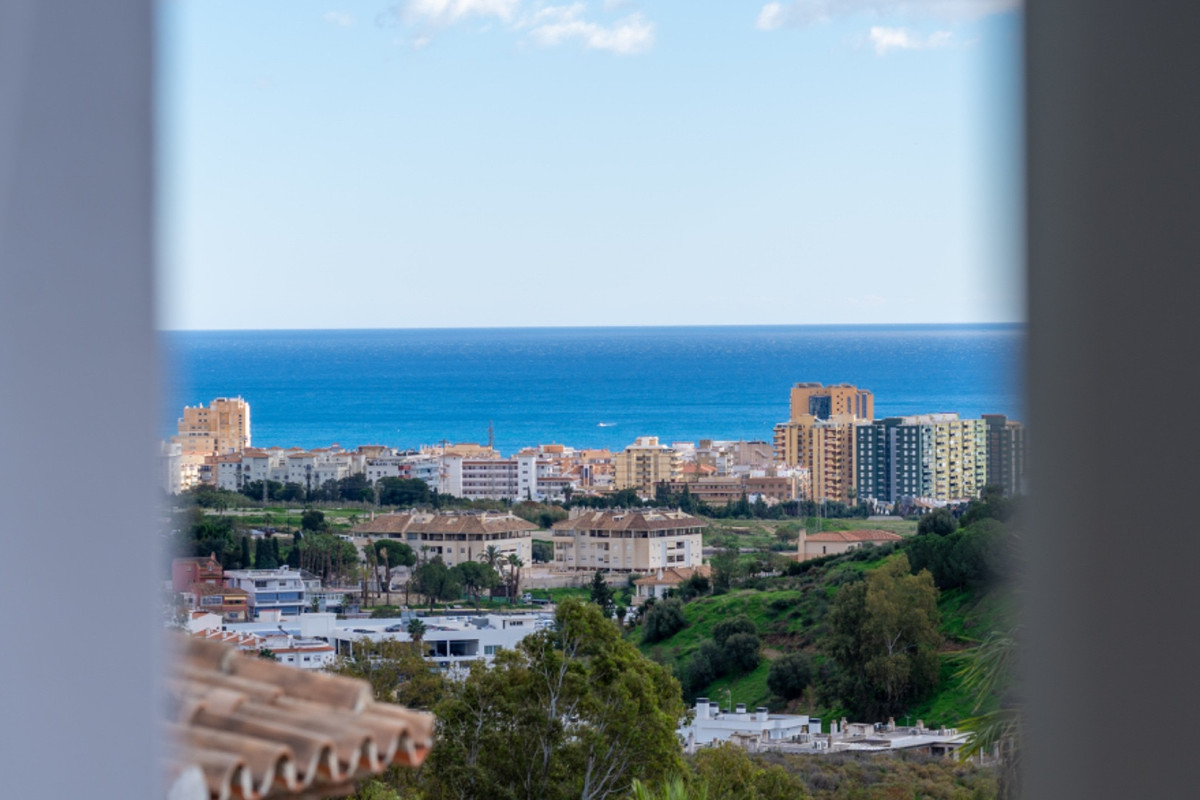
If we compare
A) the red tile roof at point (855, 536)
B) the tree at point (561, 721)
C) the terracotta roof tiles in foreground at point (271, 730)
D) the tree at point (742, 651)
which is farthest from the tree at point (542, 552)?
the terracotta roof tiles in foreground at point (271, 730)

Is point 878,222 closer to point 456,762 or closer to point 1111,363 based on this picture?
point 456,762

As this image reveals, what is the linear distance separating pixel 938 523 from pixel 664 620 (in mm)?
1332

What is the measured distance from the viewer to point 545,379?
16.9ft

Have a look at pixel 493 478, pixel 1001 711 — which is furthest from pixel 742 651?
pixel 1001 711

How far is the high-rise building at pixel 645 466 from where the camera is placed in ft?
13.4

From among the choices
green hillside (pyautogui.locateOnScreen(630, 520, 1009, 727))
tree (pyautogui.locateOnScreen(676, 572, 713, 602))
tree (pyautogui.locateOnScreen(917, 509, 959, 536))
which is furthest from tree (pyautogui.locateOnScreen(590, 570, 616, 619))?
tree (pyautogui.locateOnScreen(917, 509, 959, 536))

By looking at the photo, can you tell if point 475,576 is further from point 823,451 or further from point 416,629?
point 823,451

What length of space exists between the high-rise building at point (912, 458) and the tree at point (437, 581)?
1503mm

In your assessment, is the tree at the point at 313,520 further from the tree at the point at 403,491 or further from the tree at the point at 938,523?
the tree at the point at 938,523

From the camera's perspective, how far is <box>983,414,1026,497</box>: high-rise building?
90cm

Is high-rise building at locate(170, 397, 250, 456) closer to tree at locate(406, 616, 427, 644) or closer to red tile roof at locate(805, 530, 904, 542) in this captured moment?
tree at locate(406, 616, 427, 644)

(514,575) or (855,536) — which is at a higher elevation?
(855,536)

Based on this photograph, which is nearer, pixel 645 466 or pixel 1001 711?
pixel 1001 711

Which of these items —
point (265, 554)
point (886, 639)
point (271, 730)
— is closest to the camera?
point (271, 730)
